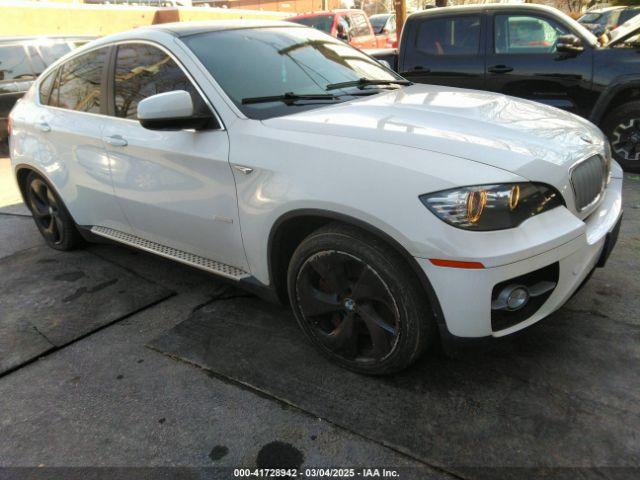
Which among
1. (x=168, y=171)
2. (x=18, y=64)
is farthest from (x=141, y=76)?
(x=18, y=64)

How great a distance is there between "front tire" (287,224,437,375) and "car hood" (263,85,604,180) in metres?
0.49

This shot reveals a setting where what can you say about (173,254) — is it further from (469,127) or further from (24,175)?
(24,175)

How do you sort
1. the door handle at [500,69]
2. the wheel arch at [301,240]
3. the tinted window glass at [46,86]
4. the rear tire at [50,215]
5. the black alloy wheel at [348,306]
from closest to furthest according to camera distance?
the wheel arch at [301,240] < the black alloy wheel at [348,306] < the tinted window glass at [46,86] < the rear tire at [50,215] < the door handle at [500,69]

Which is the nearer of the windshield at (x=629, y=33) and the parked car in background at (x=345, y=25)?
the windshield at (x=629, y=33)

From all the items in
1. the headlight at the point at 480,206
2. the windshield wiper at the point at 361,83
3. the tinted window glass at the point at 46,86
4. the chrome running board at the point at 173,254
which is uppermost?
the tinted window glass at the point at 46,86

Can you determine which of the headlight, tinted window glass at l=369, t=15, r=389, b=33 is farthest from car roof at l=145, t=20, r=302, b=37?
tinted window glass at l=369, t=15, r=389, b=33

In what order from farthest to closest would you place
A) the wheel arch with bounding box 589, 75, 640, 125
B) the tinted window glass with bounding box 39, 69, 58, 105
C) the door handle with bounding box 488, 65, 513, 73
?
the door handle with bounding box 488, 65, 513, 73, the wheel arch with bounding box 589, 75, 640, 125, the tinted window glass with bounding box 39, 69, 58, 105

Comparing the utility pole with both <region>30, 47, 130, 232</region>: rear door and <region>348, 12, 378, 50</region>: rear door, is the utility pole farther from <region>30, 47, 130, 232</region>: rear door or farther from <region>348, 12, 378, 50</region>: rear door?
<region>30, 47, 130, 232</region>: rear door

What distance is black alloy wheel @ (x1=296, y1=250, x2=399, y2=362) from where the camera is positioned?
2.35 metres

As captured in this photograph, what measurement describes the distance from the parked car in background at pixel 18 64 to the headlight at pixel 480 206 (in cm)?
836

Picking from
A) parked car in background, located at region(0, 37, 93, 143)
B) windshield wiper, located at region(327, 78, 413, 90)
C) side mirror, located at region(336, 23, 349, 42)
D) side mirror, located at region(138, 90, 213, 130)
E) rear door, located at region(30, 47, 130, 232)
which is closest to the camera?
side mirror, located at region(138, 90, 213, 130)

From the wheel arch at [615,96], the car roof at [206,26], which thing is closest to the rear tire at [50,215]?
the car roof at [206,26]

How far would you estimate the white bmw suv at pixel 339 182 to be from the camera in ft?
6.89

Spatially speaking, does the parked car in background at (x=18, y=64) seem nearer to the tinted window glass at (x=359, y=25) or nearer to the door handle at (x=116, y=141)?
the door handle at (x=116, y=141)
